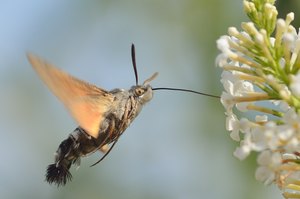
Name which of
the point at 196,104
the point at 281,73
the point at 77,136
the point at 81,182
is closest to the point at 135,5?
the point at 196,104

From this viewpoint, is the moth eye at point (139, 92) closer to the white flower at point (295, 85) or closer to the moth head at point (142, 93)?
the moth head at point (142, 93)

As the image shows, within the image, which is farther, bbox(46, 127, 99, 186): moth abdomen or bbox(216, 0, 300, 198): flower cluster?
bbox(46, 127, 99, 186): moth abdomen

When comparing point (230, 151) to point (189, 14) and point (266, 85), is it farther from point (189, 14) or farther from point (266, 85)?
point (266, 85)

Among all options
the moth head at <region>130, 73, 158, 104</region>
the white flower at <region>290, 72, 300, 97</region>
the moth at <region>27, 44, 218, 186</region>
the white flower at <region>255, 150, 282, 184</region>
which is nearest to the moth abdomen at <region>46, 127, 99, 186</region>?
the moth at <region>27, 44, 218, 186</region>

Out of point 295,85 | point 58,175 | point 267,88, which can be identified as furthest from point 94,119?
point 295,85

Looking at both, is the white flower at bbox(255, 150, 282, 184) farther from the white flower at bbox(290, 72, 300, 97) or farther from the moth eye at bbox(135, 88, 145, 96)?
the moth eye at bbox(135, 88, 145, 96)

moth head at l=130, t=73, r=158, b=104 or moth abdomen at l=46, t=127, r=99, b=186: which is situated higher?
moth head at l=130, t=73, r=158, b=104

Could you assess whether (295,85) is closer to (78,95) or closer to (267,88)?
(267,88)
